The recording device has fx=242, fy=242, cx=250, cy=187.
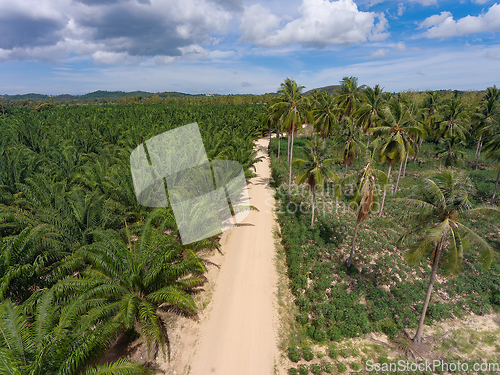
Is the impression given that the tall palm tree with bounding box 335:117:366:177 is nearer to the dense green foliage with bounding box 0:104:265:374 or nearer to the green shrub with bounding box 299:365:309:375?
the dense green foliage with bounding box 0:104:265:374

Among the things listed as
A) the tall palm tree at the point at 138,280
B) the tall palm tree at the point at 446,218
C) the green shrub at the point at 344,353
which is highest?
the tall palm tree at the point at 446,218

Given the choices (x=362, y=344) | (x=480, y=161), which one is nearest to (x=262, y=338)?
(x=362, y=344)

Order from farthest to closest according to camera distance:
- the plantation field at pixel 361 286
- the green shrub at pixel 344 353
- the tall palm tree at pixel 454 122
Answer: the tall palm tree at pixel 454 122 → the plantation field at pixel 361 286 → the green shrub at pixel 344 353

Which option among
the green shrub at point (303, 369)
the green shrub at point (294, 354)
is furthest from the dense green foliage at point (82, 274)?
the green shrub at point (303, 369)

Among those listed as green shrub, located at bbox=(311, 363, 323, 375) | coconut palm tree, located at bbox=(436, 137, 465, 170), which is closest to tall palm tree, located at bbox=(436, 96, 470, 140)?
coconut palm tree, located at bbox=(436, 137, 465, 170)

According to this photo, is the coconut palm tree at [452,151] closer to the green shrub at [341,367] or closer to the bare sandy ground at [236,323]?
the bare sandy ground at [236,323]

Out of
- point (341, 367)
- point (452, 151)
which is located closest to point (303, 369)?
point (341, 367)
